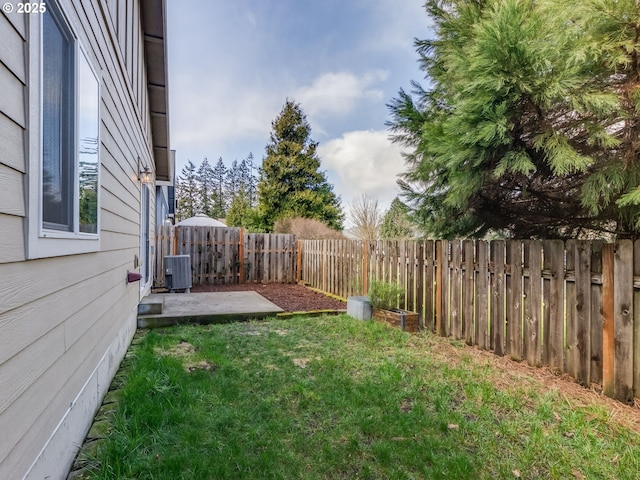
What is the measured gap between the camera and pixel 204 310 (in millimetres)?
5703

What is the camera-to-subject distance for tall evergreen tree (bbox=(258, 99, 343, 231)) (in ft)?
64.7

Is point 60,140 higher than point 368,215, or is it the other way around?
point 368,215

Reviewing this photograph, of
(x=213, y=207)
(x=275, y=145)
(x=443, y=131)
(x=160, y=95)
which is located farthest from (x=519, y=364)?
(x=213, y=207)

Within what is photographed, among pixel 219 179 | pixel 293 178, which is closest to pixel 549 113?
pixel 293 178

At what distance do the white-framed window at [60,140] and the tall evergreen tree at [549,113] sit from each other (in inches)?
111

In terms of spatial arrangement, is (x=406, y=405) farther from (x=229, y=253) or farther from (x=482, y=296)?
(x=229, y=253)

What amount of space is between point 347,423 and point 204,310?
386 cm

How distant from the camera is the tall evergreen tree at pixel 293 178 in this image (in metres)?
19.7

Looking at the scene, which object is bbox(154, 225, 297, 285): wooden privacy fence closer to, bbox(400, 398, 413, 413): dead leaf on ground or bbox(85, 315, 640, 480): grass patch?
bbox(85, 315, 640, 480): grass patch

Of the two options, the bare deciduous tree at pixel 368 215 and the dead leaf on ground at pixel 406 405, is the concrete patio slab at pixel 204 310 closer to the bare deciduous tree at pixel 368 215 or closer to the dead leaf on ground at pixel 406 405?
the dead leaf on ground at pixel 406 405

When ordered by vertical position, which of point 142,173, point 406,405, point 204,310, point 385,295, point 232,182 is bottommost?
point 406,405

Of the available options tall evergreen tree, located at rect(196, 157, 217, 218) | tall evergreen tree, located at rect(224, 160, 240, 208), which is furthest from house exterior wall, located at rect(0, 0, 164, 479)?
tall evergreen tree, located at rect(196, 157, 217, 218)

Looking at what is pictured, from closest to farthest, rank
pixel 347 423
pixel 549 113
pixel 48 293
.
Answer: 1. pixel 48 293
2. pixel 347 423
3. pixel 549 113

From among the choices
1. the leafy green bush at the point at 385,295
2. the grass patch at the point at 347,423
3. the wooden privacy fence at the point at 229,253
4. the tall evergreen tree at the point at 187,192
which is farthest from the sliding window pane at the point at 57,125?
the tall evergreen tree at the point at 187,192
